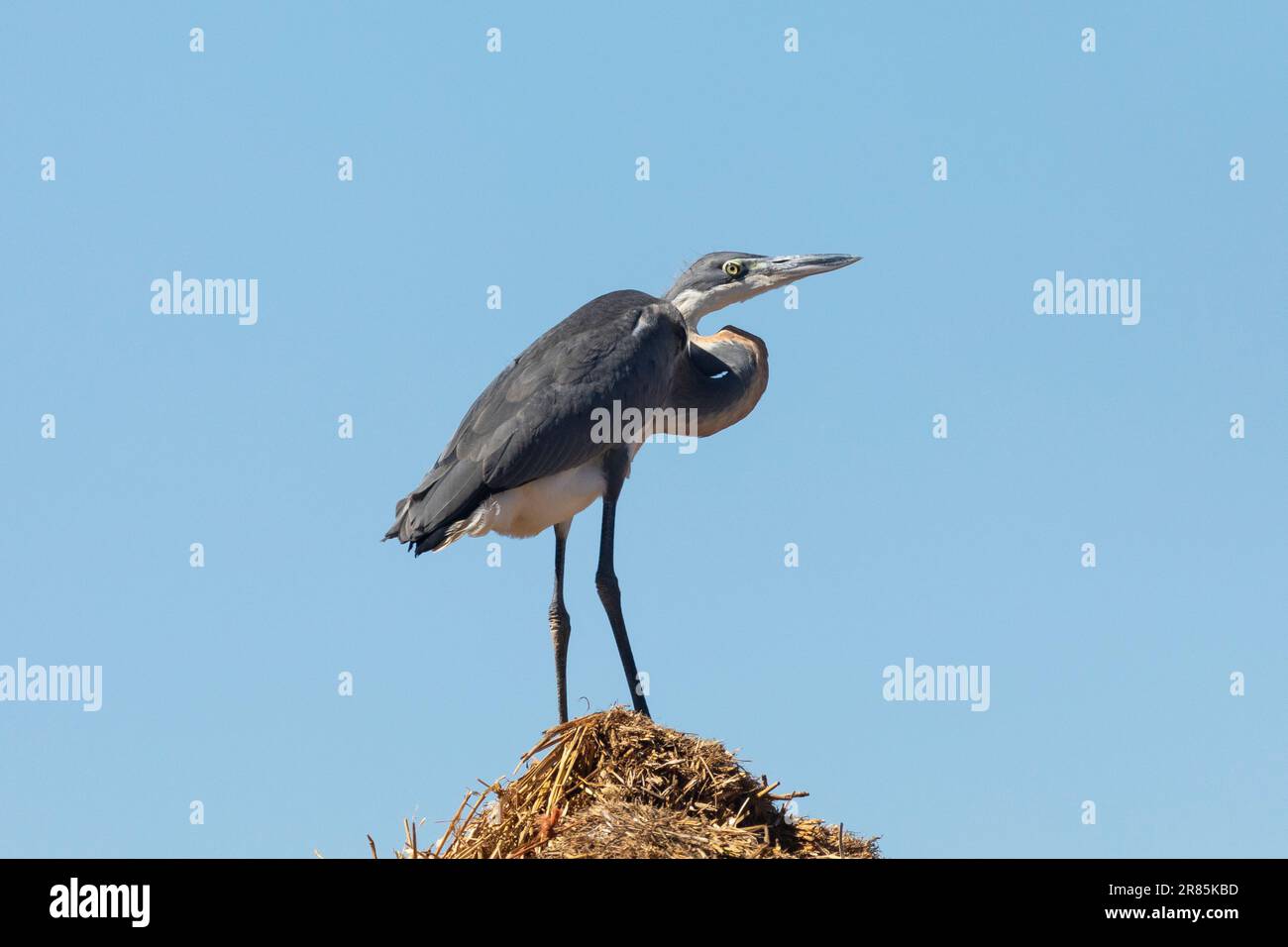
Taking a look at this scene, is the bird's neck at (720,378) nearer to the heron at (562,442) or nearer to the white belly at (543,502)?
the heron at (562,442)

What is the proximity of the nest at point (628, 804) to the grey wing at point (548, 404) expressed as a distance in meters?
2.45

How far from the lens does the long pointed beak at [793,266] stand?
11617 mm

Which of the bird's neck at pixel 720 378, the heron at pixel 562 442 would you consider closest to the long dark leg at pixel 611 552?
the heron at pixel 562 442

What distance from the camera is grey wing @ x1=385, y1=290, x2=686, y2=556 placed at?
30.0 ft

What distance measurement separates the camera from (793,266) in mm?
11633

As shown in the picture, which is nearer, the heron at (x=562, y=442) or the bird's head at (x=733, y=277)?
the heron at (x=562, y=442)

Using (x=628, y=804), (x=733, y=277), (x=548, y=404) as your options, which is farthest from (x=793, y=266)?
(x=628, y=804)

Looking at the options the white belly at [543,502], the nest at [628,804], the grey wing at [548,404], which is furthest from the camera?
the white belly at [543,502]

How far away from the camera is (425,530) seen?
Result: 29.4 ft

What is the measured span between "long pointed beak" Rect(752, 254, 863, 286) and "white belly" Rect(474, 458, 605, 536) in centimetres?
258

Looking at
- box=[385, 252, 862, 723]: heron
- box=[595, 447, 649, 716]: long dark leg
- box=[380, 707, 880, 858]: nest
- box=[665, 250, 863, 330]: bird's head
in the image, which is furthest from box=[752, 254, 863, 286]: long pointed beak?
box=[380, 707, 880, 858]: nest

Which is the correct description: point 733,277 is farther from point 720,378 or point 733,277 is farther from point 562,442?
point 562,442

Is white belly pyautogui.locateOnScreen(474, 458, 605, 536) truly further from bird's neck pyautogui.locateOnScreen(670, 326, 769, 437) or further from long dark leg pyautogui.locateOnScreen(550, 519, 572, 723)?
bird's neck pyautogui.locateOnScreen(670, 326, 769, 437)

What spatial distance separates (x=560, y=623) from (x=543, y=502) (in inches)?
28.1
